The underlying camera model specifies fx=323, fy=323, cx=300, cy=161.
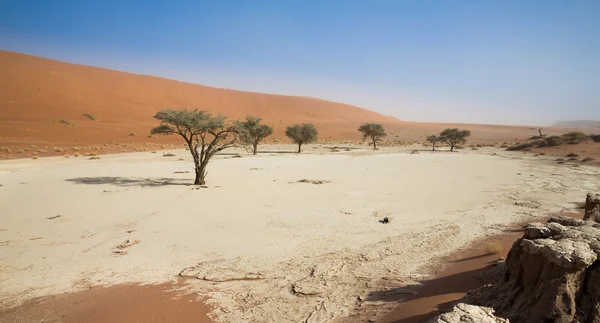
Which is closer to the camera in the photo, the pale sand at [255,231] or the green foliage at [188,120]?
the pale sand at [255,231]

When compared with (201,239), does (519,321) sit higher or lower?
higher

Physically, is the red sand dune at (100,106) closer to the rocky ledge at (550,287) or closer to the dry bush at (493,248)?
the dry bush at (493,248)

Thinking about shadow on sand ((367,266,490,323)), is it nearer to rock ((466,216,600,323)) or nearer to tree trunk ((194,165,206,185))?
rock ((466,216,600,323))

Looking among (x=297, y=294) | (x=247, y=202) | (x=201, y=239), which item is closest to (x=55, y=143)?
(x=247, y=202)

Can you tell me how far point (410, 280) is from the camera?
6004 millimetres

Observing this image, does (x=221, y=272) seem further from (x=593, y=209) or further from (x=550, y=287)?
(x=593, y=209)

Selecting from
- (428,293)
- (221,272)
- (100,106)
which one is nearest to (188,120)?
(221,272)

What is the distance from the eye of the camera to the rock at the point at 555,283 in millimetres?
3617

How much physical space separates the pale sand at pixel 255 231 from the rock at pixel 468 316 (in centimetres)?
204

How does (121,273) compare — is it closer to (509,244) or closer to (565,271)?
(565,271)

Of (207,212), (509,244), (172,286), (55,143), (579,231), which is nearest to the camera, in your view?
(579,231)

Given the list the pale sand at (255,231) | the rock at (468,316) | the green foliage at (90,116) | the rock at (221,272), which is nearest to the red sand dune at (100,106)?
the green foliage at (90,116)

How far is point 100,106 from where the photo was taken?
64.9 metres

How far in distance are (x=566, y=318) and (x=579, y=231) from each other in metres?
1.53
